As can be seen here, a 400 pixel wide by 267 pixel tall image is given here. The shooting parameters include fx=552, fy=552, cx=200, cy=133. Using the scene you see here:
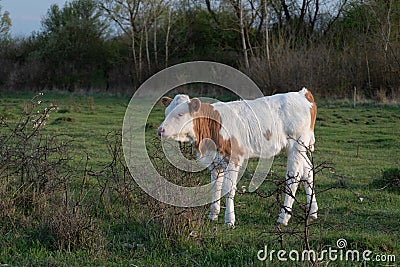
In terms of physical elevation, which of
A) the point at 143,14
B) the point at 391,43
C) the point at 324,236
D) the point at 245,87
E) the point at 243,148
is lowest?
the point at 324,236

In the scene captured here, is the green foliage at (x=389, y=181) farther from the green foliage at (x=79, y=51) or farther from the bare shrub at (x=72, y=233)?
the green foliage at (x=79, y=51)

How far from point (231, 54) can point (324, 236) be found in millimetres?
30358

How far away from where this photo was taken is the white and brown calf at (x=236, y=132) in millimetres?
7145

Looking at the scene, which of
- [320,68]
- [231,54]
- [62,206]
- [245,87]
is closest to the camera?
[62,206]

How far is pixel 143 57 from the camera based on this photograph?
39.6 m

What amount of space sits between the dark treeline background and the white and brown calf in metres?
18.2

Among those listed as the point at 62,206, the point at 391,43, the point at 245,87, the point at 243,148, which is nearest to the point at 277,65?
the point at 391,43

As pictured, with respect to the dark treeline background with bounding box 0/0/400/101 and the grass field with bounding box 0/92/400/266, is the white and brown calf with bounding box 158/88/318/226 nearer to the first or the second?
the grass field with bounding box 0/92/400/266

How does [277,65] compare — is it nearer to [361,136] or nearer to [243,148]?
[361,136]

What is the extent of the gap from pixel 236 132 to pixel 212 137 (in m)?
0.34

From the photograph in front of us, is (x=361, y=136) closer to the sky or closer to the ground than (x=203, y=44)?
closer to the ground

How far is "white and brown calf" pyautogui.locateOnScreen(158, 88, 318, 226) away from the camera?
714 centimetres

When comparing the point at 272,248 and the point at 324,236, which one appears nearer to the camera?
the point at 272,248

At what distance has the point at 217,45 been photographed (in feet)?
123
